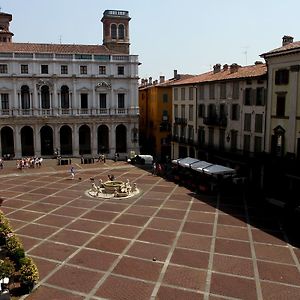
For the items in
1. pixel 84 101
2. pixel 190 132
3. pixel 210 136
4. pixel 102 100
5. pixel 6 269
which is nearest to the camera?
pixel 6 269

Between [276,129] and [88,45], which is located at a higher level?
[88,45]

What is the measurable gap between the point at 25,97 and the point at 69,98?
20.3 feet

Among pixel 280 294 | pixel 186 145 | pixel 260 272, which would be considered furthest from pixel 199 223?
pixel 186 145

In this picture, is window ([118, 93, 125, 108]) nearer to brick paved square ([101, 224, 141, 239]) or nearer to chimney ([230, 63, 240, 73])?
chimney ([230, 63, 240, 73])

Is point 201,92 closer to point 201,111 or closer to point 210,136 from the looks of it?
point 201,111

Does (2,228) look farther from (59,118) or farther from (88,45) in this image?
(88,45)

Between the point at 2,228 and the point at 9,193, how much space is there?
48.6 ft

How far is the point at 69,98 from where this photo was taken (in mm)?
57750

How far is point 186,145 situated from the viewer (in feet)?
170

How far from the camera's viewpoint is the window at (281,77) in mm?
33125

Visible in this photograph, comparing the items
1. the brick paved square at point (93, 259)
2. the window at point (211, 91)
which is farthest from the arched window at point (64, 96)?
the brick paved square at point (93, 259)

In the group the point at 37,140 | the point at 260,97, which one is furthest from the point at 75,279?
the point at 37,140

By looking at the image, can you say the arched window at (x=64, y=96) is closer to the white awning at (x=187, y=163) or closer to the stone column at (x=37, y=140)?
the stone column at (x=37, y=140)

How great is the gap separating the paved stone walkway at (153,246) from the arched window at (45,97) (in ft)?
78.5
